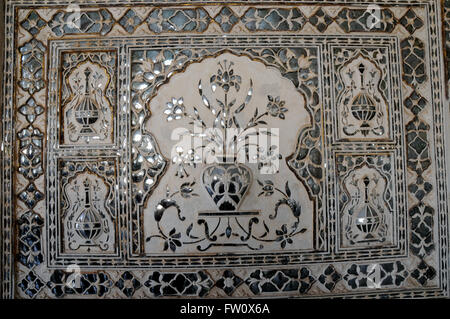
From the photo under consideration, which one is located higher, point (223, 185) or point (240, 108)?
point (240, 108)

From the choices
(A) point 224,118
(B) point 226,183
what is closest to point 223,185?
(B) point 226,183

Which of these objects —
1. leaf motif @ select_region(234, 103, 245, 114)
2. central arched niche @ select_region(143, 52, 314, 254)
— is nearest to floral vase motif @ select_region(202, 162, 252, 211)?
central arched niche @ select_region(143, 52, 314, 254)

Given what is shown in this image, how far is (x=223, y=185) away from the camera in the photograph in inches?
46.9

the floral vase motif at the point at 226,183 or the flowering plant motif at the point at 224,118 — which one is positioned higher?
the flowering plant motif at the point at 224,118

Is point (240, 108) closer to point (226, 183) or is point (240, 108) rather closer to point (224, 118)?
point (224, 118)

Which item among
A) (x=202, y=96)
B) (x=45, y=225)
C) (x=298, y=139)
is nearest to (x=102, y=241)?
(x=45, y=225)

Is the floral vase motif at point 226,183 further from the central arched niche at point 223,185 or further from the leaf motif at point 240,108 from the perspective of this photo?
the leaf motif at point 240,108

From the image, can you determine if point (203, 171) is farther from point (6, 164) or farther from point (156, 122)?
point (6, 164)

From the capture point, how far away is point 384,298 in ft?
4.00

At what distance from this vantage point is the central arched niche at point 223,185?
1.21 metres

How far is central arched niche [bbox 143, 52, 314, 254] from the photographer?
3.95ft

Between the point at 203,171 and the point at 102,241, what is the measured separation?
471mm

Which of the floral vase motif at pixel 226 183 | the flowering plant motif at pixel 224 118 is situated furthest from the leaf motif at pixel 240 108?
the floral vase motif at pixel 226 183

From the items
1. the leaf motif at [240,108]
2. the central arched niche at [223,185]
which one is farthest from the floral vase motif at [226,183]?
the leaf motif at [240,108]
